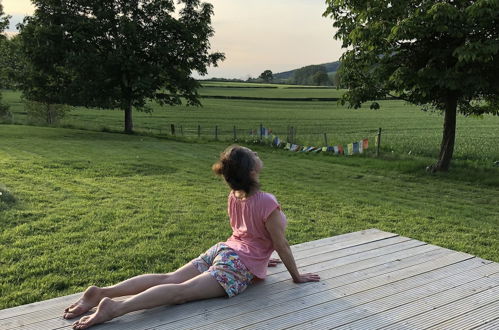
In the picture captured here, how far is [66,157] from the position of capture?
1335cm

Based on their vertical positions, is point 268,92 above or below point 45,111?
above

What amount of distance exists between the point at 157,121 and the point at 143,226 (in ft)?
117

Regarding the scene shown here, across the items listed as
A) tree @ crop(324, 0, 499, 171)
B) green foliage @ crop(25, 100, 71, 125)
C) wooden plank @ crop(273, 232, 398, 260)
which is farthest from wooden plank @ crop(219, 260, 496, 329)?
green foliage @ crop(25, 100, 71, 125)

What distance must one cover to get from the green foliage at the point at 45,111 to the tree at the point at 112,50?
782cm

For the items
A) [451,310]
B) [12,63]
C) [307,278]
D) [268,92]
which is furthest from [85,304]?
[268,92]

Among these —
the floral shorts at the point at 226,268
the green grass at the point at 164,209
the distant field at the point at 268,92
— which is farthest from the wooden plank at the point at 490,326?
the distant field at the point at 268,92

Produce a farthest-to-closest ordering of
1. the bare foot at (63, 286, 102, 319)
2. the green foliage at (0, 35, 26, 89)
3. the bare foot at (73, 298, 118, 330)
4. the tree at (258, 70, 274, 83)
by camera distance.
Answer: the tree at (258, 70, 274, 83)
the green foliage at (0, 35, 26, 89)
the bare foot at (63, 286, 102, 319)
the bare foot at (73, 298, 118, 330)

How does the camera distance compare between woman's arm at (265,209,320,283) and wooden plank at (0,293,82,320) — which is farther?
woman's arm at (265,209,320,283)

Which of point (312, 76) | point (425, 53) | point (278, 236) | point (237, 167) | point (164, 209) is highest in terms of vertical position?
point (312, 76)

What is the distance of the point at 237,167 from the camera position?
3.15 meters

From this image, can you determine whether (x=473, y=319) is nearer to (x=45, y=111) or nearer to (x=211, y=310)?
(x=211, y=310)

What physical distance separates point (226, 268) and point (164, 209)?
4394 millimetres

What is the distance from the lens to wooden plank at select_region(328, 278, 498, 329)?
9.29 feet

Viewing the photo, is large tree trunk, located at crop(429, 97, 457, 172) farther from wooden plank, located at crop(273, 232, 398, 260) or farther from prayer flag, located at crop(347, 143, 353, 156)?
wooden plank, located at crop(273, 232, 398, 260)
